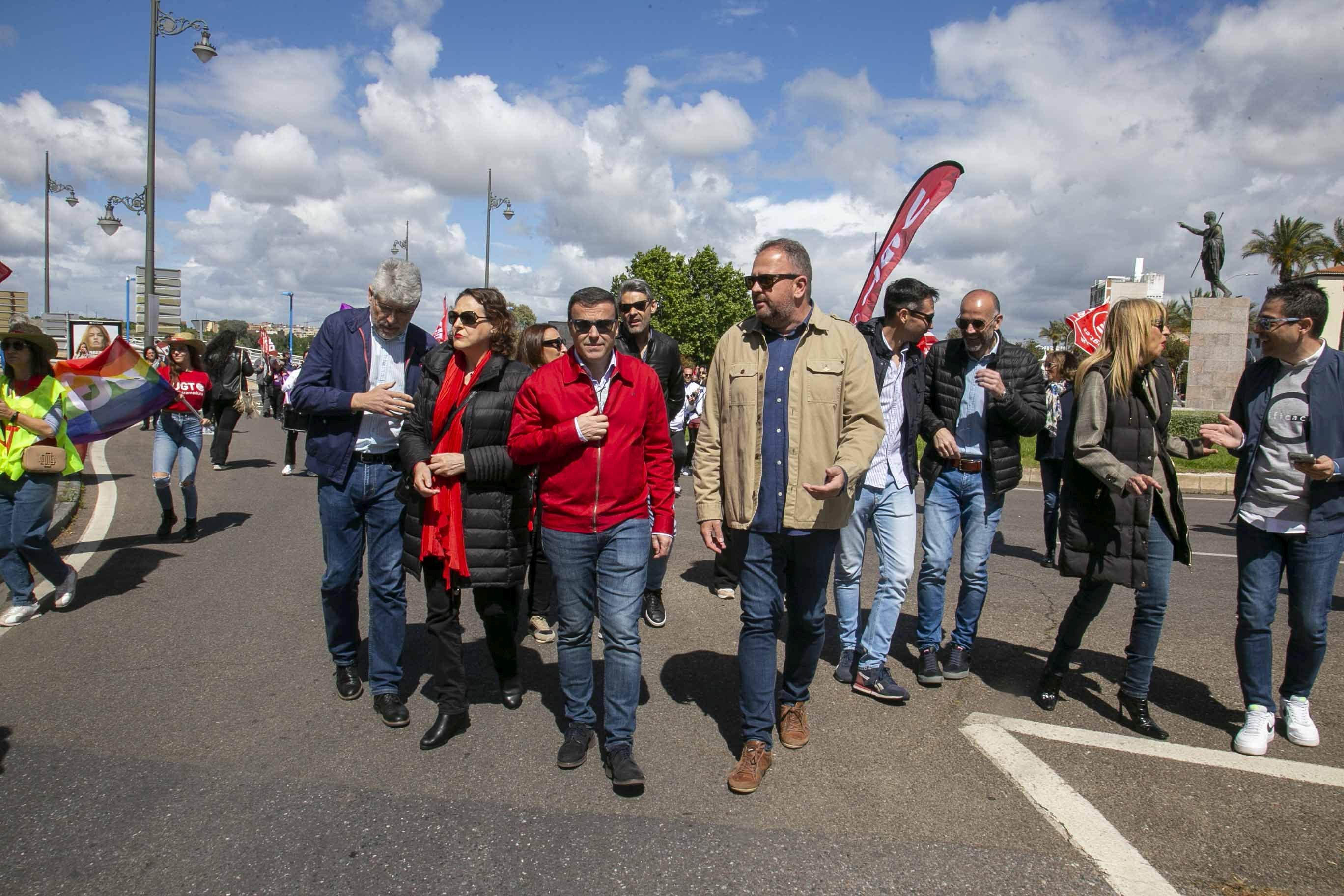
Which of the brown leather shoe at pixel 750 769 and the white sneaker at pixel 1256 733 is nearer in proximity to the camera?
the brown leather shoe at pixel 750 769

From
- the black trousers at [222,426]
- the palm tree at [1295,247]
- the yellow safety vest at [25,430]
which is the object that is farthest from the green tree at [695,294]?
the yellow safety vest at [25,430]

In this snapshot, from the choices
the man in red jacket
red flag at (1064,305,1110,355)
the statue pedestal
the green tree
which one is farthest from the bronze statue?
the green tree

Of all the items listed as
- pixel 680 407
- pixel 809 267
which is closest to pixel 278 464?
pixel 680 407

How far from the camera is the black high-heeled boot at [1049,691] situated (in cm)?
434

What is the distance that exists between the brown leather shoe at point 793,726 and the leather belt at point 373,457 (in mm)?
2044

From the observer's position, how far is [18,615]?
541cm

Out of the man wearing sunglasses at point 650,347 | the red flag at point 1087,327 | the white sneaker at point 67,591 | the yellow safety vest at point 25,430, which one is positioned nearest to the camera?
the yellow safety vest at point 25,430

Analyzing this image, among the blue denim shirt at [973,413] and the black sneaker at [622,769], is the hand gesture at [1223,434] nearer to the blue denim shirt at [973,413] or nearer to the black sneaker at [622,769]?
the blue denim shirt at [973,413]

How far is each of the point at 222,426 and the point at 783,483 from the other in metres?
12.0

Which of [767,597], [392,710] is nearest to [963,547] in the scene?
[767,597]

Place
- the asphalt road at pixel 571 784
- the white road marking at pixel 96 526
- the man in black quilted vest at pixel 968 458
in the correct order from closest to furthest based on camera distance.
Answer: the asphalt road at pixel 571 784, the man in black quilted vest at pixel 968 458, the white road marking at pixel 96 526

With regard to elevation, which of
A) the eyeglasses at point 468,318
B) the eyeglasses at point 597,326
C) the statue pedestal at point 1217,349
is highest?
the statue pedestal at point 1217,349

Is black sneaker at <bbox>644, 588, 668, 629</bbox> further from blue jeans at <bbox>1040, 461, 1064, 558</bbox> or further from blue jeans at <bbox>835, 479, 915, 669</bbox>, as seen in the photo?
blue jeans at <bbox>1040, 461, 1064, 558</bbox>

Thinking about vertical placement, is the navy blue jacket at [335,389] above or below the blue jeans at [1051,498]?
above
